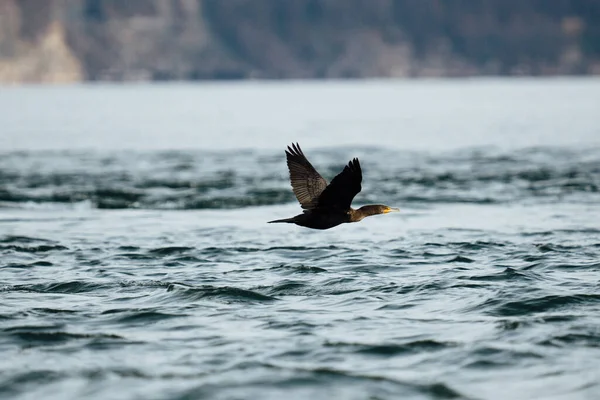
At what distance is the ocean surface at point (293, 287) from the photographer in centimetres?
952

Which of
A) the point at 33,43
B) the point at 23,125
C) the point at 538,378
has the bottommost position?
the point at 538,378

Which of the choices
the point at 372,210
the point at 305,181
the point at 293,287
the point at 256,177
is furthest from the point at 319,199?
the point at 256,177

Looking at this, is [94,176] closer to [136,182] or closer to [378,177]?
[136,182]

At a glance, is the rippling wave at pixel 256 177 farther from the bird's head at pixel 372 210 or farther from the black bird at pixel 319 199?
the black bird at pixel 319 199

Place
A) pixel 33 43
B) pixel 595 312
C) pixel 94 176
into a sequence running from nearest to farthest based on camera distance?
1. pixel 595 312
2. pixel 94 176
3. pixel 33 43

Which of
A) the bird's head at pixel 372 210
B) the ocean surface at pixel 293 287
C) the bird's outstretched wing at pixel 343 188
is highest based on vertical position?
the bird's outstretched wing at pixel 343 188

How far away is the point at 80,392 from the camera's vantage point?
9164 millimetres

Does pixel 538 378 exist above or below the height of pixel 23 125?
below

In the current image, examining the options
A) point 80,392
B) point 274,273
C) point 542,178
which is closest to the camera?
point 80,392

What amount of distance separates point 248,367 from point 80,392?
4.74ft

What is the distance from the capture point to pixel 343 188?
1262 cm

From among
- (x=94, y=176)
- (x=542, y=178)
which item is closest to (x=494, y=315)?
(x=542, y=178)

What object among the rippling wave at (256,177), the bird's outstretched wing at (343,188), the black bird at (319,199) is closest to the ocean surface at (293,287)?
the rippling wave at (256,177)

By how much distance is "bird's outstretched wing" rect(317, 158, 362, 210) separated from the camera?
1202 cm
